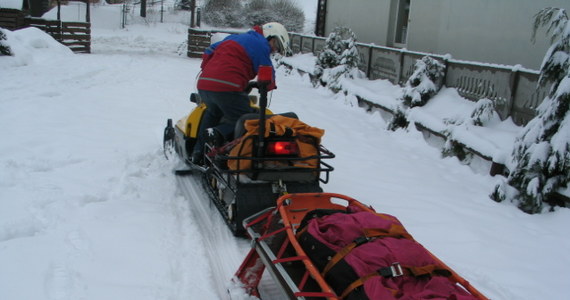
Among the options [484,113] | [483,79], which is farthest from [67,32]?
→ [484,113]

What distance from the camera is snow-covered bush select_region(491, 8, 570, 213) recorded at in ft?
17.6

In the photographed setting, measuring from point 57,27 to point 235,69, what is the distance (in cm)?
1913

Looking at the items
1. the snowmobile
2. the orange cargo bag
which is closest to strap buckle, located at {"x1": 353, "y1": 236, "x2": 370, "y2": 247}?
the snowmobile

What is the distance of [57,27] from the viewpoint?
2108cm

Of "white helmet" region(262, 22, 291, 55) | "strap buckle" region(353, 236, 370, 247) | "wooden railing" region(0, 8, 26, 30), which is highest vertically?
"wooden railing" region(0, 8, 26, 30)

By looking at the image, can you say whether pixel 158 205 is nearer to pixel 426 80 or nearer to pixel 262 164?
pixel 262 164

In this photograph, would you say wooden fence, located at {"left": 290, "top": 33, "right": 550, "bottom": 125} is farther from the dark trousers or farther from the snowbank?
the snowbank

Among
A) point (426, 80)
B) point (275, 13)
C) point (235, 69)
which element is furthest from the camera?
point (275, 13)

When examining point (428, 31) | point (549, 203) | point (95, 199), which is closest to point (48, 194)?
point (95, 199)

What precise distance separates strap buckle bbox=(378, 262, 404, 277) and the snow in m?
1.42

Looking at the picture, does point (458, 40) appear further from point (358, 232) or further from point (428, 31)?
point (358, 232)

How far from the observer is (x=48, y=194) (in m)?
4.82

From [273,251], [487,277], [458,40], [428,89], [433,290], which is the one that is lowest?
[487,277]

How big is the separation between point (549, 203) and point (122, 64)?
1494 cm
